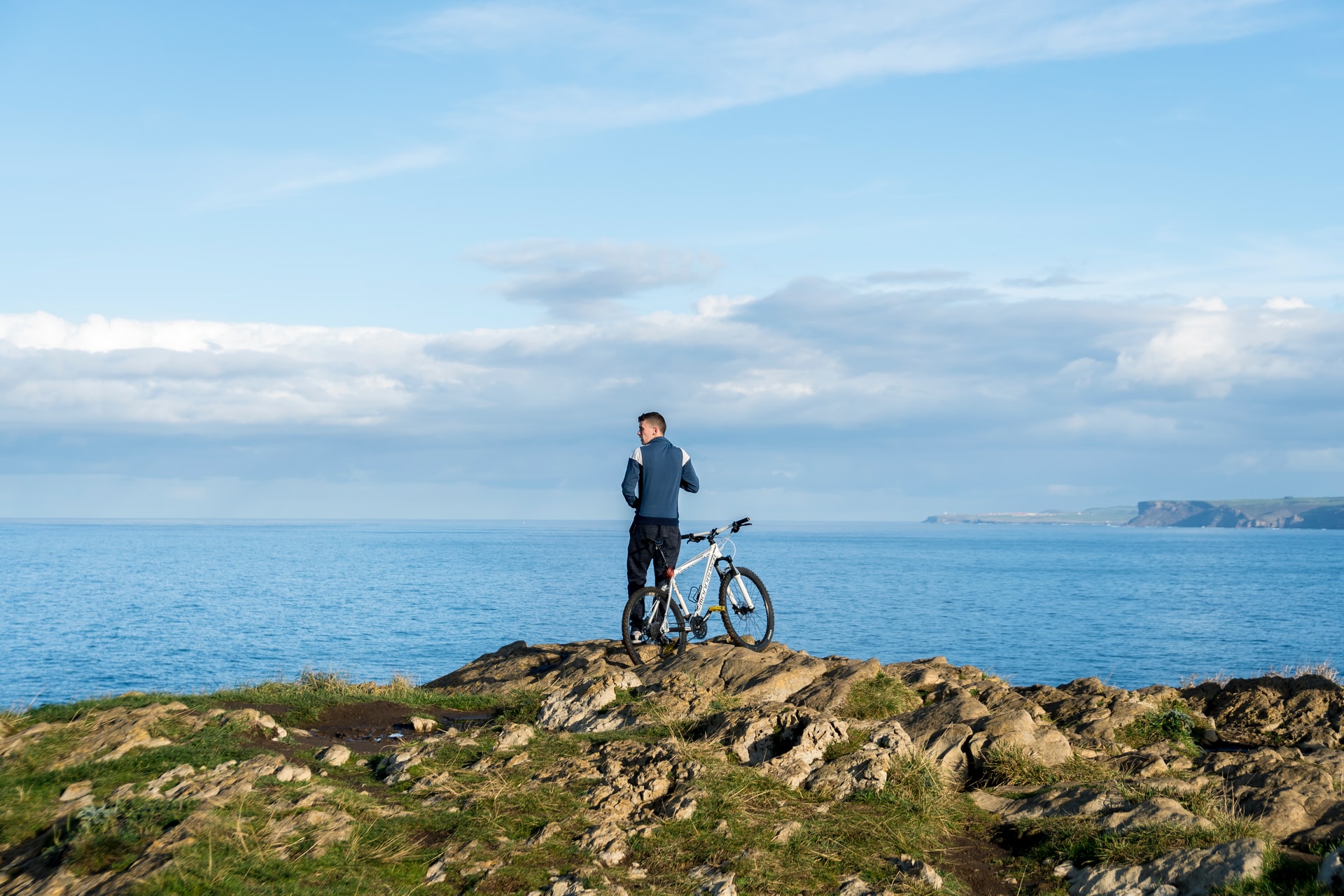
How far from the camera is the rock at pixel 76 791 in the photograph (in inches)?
307

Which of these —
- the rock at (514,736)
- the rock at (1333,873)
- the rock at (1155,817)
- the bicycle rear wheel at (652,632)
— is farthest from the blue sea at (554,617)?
the rock at (1333,873)

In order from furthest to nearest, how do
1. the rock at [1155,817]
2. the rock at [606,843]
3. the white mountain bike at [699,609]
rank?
the white mountain bike at [699,609], the rock at [1155,817], the rock at [606,843]

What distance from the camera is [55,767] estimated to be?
8531 mm

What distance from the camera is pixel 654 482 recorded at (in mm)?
12938

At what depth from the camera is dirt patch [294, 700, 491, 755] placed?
10.7 m

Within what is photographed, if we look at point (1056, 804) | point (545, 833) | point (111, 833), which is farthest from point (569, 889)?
point (1056, 804)

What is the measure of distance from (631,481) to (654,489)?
332mm

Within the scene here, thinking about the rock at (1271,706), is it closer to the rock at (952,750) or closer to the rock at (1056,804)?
the rock at (952,750)

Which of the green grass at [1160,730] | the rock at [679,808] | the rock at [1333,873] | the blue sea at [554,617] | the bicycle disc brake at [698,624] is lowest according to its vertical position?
the blue sea at [554,617]

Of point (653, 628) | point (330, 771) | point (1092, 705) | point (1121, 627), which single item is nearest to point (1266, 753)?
point (1092, 705)

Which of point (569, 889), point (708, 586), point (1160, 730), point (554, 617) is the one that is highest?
point (708, 586)

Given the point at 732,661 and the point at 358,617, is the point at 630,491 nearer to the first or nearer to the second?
the point at 732,661

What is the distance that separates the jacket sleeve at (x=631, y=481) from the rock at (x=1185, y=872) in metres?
7.49

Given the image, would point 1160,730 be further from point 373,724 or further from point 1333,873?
point 373,724
